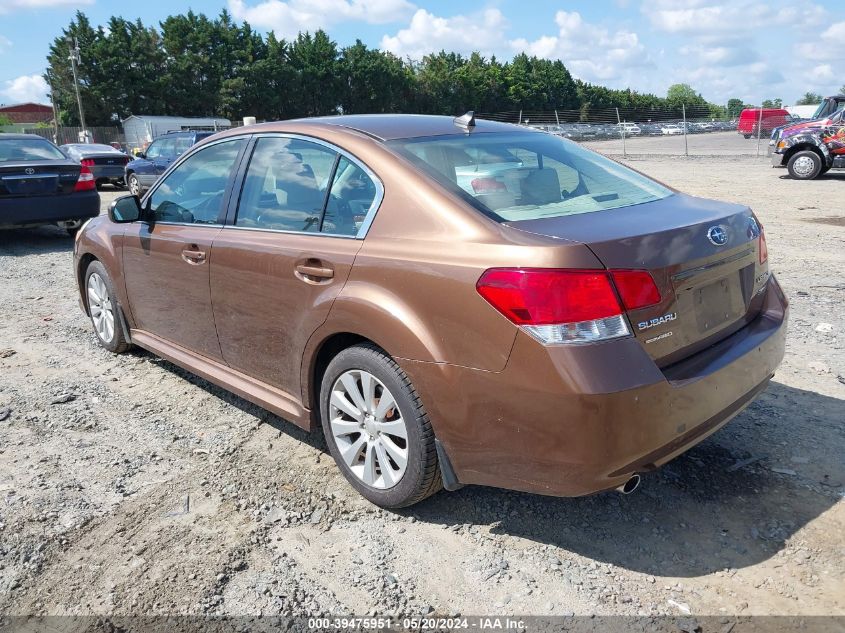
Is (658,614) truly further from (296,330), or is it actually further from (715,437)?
(296,330)

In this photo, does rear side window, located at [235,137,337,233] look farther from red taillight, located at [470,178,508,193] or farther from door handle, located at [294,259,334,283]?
red taillight, located at [470,178,508,193]

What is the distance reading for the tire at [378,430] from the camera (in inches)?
109

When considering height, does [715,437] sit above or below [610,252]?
below

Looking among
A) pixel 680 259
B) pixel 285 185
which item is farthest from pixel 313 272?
pixel 680 259

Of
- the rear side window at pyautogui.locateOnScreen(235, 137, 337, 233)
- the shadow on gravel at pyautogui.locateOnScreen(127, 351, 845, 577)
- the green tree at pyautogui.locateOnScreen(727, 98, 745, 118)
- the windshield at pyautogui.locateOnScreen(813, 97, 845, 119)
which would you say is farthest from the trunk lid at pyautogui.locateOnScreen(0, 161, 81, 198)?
the green tree at pyautogui.locateOnScreen(727, 98, 745, 118)

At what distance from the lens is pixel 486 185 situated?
116 inches

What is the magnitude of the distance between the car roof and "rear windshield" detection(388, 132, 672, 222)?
76 mm

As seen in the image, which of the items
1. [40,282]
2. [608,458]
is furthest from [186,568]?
[40,282]

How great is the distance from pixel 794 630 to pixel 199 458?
280 cm

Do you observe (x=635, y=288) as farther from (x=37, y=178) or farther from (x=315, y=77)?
(x=315, y=77)

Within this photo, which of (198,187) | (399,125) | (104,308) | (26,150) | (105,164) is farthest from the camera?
(105,164)

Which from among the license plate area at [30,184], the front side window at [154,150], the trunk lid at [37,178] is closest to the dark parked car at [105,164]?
the front side window at [154,150]

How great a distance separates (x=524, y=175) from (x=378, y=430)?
133 centimetres

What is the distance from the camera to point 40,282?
26.5ft
